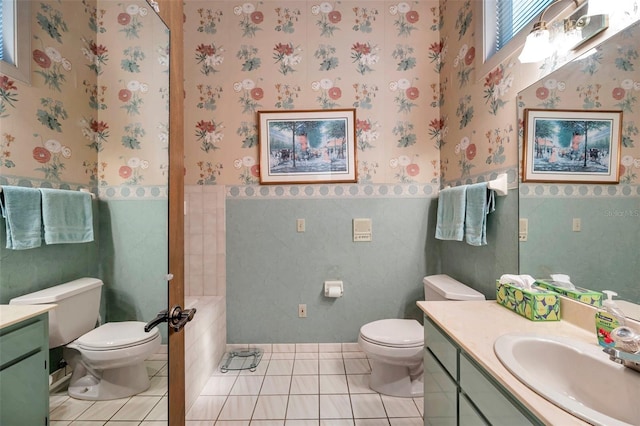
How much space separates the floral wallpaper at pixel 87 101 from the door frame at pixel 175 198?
0.06 metres

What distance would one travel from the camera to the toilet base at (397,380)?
1.87 m

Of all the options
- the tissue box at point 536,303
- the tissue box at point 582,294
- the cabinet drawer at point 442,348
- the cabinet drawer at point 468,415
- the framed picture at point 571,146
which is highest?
the framed picture at point 571,146

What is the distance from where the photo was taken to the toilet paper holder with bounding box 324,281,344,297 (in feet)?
7.76

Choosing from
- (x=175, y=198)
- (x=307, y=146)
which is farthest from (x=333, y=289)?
(x=175, y=198)

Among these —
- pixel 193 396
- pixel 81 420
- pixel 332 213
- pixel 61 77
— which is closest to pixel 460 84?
pixel 332 213

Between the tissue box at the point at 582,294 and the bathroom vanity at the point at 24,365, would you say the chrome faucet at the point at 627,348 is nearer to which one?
the tissue box at the point at 582,294

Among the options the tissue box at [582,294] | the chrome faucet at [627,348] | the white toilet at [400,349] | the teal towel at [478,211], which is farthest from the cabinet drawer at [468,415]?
the teal towel at [478,211]

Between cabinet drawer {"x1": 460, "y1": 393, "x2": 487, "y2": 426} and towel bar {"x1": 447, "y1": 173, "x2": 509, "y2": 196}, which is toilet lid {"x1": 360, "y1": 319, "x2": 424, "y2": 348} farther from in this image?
towel bar {"x1": 447, "y1": 173, "x2": 509, "y2": 196}

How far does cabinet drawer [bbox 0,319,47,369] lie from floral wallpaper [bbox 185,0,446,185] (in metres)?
2.00

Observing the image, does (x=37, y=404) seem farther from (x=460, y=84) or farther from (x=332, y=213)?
(x=460, y=84)

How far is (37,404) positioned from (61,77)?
0.64 m

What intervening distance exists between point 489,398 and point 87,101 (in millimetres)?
1370

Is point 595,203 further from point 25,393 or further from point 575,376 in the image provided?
point 25,393

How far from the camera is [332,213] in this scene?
2.45 metres
